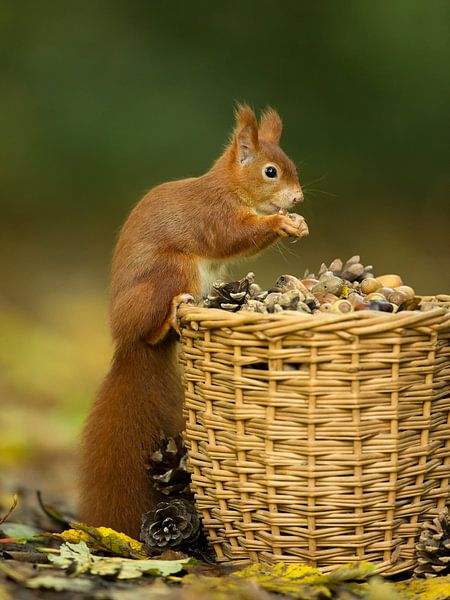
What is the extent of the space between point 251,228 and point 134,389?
0.46m

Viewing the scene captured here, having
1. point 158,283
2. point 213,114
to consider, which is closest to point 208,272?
point 158,283

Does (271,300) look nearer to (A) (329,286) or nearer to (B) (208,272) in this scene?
(A) (329,286)

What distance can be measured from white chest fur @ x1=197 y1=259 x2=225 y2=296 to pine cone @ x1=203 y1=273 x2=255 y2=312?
0.18 m

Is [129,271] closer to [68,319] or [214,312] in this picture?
[214,312]

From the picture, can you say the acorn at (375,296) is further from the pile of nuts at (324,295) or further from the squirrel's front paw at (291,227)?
the squirrel's front paw at (291,227)

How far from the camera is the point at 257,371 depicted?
181 cm

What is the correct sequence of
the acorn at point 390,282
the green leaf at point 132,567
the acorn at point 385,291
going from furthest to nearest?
1. the acorn at point 390,282
2. the acorn at point 385,291
3. the green leaf at point 132,567

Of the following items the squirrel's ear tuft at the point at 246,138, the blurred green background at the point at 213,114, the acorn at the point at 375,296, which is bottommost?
the acorn at the point at 375,296

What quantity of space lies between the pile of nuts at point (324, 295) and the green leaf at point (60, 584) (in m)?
0.60

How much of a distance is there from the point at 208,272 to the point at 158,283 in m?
0.15

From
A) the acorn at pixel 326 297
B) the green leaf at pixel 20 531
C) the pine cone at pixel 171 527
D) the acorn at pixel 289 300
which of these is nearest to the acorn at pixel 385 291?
the acorn at pixel 326 297

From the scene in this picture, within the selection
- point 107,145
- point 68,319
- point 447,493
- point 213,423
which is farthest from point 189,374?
point 107,145

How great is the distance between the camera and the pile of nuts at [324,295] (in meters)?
1.88

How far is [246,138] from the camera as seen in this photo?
7.19 ft
